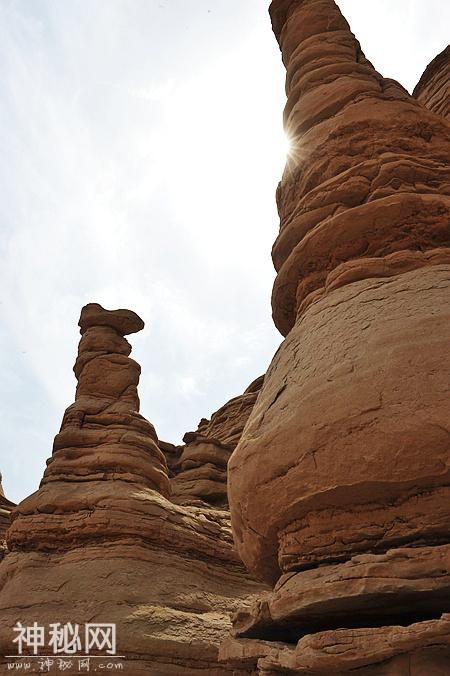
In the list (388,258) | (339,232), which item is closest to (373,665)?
(388,258)

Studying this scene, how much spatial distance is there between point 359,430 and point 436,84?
1378cm

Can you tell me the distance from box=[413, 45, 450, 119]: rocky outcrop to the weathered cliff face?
326 inches

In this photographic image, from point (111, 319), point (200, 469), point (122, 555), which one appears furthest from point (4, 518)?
point (122, 555)

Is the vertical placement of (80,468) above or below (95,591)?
above

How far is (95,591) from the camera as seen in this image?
828cm

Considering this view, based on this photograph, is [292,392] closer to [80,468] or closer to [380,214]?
[380,214]

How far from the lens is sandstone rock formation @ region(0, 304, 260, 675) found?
25.7ft

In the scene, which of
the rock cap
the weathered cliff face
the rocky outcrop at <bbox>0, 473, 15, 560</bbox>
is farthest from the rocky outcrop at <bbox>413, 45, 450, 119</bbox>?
the rocky outcrop at <bbox>0, 473, 15, 560</bbox>

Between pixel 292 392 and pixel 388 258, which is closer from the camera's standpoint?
pixel 292 392

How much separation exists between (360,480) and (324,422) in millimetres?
493

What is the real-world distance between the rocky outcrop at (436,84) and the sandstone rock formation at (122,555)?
10906 millimetres

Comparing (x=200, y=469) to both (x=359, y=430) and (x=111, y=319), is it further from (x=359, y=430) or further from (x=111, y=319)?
(x=359, y=430)

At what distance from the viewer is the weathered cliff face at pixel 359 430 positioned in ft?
10.9

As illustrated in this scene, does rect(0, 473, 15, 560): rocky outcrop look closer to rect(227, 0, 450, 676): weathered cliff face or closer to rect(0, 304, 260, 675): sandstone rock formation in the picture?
rect(0, 304, 260, 675): sandstone rock formation
